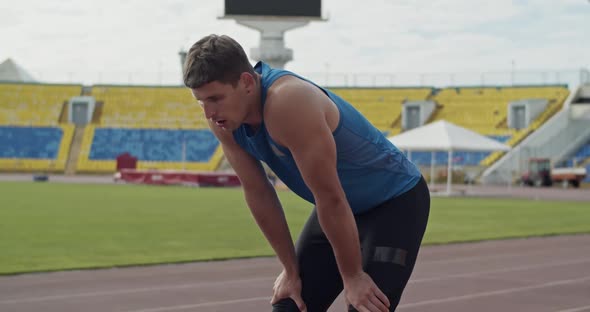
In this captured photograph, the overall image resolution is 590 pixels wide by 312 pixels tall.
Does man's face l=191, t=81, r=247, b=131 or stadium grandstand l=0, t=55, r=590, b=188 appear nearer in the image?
man's face l=191, t=81, r=247, b=131

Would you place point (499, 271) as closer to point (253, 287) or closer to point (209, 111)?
point (253, 287)

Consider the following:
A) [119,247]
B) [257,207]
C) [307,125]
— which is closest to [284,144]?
[307,125]

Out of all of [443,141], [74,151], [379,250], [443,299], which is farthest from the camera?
[74,151]

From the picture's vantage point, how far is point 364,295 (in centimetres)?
327

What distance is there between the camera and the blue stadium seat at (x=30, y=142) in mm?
57906

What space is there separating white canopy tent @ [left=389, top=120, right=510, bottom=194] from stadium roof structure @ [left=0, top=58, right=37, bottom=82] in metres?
47.4

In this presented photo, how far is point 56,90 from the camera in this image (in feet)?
216

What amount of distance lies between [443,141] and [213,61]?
28.5 meters

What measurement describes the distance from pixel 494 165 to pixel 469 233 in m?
33.8

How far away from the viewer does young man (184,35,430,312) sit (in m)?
3.01

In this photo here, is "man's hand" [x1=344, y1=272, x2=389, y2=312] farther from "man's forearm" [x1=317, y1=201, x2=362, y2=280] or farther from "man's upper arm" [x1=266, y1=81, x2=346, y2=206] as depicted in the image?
"man's upper arm" [x1=266, y1=81, x2=346, y2=206]

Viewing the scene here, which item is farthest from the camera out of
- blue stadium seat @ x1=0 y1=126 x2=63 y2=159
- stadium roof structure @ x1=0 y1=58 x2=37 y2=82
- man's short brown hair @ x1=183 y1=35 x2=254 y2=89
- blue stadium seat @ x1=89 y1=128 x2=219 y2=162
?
stadium roof structure @ x1=0 y1=58 x2=37 y2=82

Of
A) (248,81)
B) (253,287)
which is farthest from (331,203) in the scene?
(253,287)

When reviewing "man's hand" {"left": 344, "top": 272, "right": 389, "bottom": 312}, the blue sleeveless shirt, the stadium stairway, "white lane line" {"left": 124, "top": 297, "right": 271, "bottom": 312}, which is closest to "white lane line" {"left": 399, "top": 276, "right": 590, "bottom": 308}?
"white lane line" {"left": 124, "top": 297, "right": 271, "bottom": 312}
